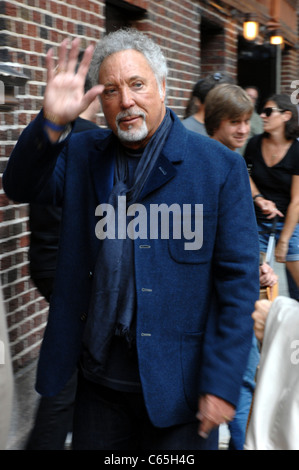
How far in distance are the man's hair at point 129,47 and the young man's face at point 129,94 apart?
0.7 inches

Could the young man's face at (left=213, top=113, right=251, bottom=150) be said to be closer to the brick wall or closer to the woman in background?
the woman in background

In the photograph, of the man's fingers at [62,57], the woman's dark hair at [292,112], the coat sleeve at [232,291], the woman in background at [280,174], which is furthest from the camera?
the woman's dark hair at [292,112]

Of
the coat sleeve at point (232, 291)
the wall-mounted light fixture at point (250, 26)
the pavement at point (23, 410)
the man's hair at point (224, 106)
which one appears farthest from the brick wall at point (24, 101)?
the wall-mounted light fixture at point (250, 26)

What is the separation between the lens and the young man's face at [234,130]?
12.2ft

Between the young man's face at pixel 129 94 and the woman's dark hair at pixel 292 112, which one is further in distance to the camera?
the woman's dark hair at pixel 292 112

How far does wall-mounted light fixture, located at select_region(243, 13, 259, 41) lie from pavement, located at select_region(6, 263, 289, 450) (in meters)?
6.74

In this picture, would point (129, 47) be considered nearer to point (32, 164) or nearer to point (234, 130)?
Answer: point (32, 164)

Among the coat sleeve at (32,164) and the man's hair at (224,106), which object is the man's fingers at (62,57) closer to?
the coat sleeve at (32,164)

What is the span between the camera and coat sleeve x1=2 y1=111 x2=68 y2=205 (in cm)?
214

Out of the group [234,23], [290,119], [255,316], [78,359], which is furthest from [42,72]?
[234,23]

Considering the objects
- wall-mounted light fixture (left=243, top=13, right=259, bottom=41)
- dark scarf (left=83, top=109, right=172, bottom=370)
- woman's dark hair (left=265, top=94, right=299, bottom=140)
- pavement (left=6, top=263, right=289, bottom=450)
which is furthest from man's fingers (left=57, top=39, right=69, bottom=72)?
wall-mounted light fixture (left=243, top=13, right=259, bottom=41)

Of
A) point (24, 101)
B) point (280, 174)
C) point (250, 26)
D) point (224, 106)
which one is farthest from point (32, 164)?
point (250, 26)

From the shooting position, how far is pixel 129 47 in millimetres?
Answer: 2285

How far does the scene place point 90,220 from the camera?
2.38 metres
